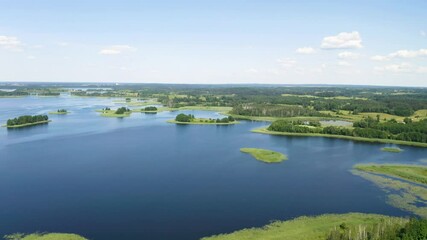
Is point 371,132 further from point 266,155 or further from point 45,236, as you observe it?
point 45,236

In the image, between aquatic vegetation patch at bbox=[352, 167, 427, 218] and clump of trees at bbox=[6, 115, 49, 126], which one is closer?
aquatic vegetation patch at bbox=[352, 167, 427, 218]

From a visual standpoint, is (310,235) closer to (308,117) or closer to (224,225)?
(224,225)

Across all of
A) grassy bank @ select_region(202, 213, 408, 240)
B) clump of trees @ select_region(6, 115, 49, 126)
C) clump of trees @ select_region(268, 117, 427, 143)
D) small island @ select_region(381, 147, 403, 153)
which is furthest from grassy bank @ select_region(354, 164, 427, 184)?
clump of trees @ select_region(6, 115, 49, 126)

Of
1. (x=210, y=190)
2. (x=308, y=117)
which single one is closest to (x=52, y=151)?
(x=210, y=190)

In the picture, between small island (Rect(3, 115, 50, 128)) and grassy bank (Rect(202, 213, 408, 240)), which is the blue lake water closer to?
grassy bank (Rect(202, 213, 408, 240))

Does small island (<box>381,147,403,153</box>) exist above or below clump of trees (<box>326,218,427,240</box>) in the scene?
below

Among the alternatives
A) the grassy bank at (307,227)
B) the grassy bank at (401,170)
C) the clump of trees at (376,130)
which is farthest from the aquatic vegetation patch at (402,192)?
the clump of trees at (376,130)

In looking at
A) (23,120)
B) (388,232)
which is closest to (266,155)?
(388,232)
